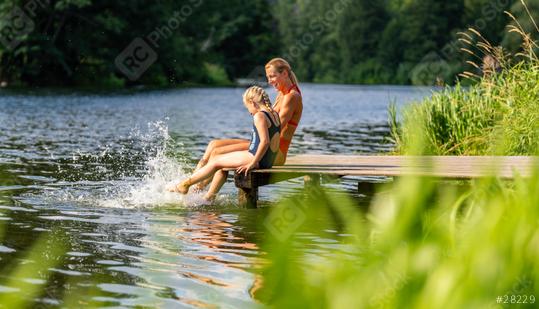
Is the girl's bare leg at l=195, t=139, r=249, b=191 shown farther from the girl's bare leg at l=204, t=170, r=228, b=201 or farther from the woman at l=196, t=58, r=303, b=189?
Result: the girl's bare leg at l=204, t=170, r=228, b=201

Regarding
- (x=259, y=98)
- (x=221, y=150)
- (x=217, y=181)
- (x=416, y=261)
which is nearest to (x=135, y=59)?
(x=221, y=150)

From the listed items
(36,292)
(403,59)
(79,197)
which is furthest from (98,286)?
(403,59)

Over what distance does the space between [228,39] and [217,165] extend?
3334 inches

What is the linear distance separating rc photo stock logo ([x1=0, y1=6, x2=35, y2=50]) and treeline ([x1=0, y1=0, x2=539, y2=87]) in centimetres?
6

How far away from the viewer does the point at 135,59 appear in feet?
209

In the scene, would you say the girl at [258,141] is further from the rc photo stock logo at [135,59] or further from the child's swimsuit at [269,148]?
the rc photo stock logo at [135,59]

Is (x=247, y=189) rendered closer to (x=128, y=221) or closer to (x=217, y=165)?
(x=217, y=165)

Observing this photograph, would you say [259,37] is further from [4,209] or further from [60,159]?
[4,209]

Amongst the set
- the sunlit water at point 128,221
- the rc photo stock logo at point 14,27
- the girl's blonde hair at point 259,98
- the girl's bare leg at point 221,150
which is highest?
the rc photo stock logo at point 14,27

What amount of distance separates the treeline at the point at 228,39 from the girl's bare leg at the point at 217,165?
6.60 meters

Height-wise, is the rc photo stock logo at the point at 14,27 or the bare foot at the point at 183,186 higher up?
the rc photo stock logo at the point at 14,27

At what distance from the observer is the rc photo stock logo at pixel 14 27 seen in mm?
50500

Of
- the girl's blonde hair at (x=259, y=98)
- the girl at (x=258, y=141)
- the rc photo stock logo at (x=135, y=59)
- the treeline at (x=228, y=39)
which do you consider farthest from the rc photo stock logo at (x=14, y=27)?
the girl's blonde hair at (x=259, y=98)

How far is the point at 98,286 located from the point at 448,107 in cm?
895
